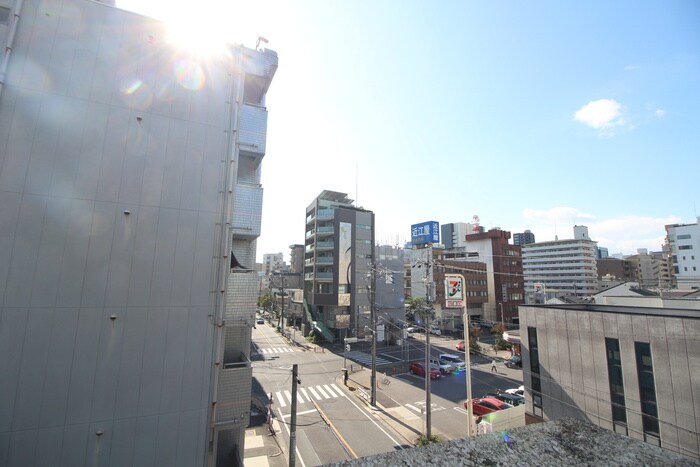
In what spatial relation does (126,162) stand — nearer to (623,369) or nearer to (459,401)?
(623,369)

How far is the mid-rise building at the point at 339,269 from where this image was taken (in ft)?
153

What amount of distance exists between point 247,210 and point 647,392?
1745 cm

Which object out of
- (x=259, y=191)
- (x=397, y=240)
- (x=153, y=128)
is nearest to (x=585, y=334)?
(x=259, y=191)

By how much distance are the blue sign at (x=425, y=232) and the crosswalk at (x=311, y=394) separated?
3527cm

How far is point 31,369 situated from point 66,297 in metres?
1.97

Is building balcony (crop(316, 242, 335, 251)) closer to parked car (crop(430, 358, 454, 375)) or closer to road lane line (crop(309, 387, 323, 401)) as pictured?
parked car (crop(430, 358, 454, 375))

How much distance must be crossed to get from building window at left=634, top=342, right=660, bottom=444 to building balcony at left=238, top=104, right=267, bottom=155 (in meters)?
17.5

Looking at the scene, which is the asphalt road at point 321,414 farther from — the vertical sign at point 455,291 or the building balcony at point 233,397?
the vertical sign at point 455,291

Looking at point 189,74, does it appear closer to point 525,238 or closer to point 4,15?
point 4,15

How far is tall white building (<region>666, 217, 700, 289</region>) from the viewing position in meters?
61.0

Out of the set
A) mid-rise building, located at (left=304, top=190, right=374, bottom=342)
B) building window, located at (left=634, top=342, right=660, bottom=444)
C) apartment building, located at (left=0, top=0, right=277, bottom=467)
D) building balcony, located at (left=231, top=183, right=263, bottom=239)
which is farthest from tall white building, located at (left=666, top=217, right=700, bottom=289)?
apartment building, located at (left=0, top=0, right=277, bottom=467)

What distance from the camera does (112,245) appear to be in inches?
364

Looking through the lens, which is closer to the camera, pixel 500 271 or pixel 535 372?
pixel 535 372

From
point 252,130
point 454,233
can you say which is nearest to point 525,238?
point 454,233
